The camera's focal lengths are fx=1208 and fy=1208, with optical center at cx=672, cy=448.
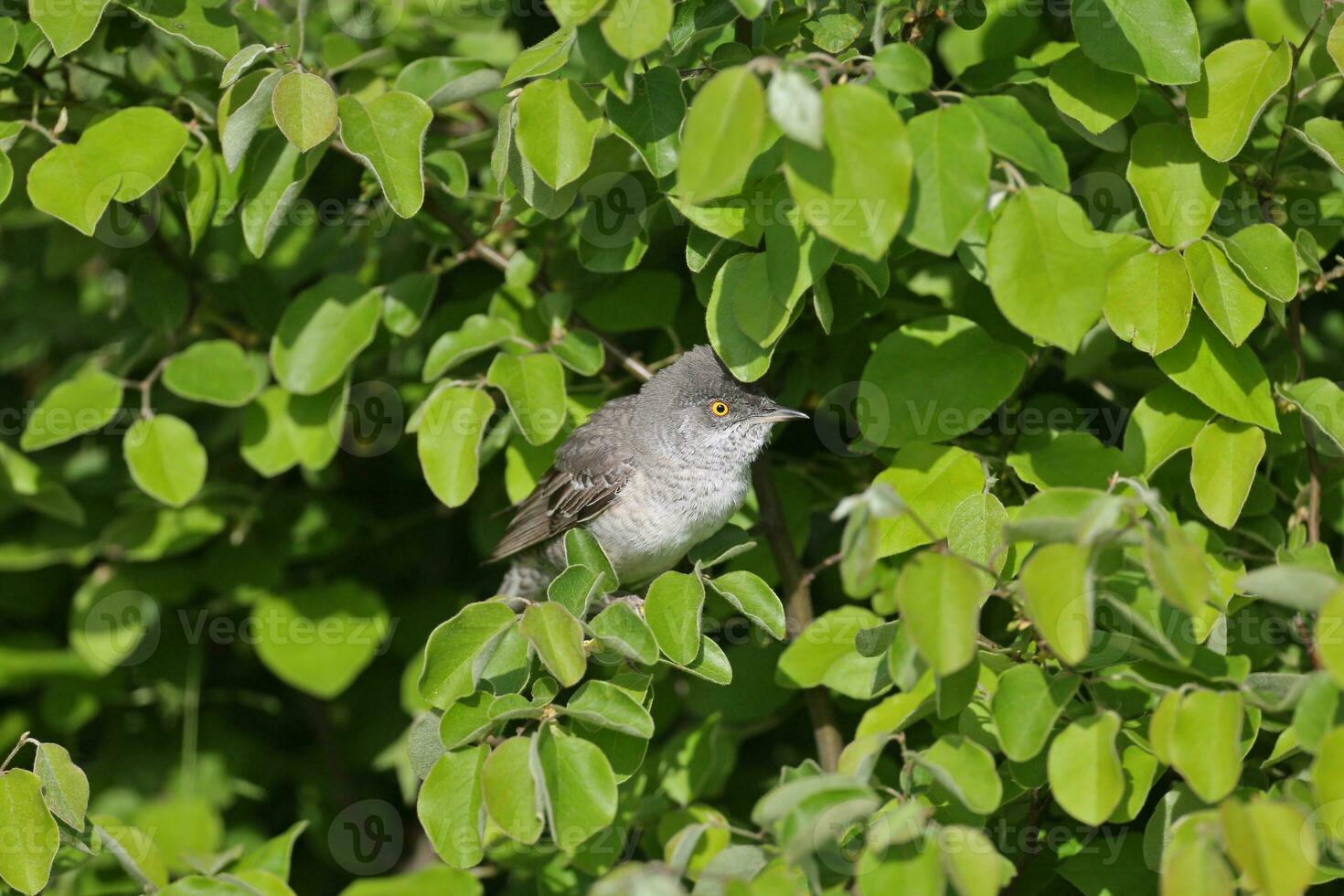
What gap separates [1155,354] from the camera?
281 cm

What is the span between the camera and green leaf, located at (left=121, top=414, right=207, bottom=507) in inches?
145

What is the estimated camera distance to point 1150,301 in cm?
271

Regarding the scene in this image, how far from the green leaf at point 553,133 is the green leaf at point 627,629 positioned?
96cm

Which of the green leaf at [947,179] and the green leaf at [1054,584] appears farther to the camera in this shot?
the green leaf at [947,179]

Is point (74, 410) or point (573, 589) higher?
point (573, 589)

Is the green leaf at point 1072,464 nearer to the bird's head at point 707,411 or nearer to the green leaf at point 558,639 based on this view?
the bird's head at point 707,411

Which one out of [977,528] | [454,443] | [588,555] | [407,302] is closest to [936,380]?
[977,528]

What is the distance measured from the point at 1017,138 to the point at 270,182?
201 centimetres

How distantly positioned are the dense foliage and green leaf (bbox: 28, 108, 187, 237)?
0.01m

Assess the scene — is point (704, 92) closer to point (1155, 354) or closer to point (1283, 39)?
point (1155, 354)

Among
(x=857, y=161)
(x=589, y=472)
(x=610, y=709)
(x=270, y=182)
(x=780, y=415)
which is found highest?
(x=857, y=161)

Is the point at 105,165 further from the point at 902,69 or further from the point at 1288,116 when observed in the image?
the point at 1288,116

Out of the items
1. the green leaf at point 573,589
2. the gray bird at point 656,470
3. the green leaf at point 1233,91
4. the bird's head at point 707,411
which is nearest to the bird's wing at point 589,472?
the gray bird at point 656,470

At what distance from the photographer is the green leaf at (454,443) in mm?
3314
